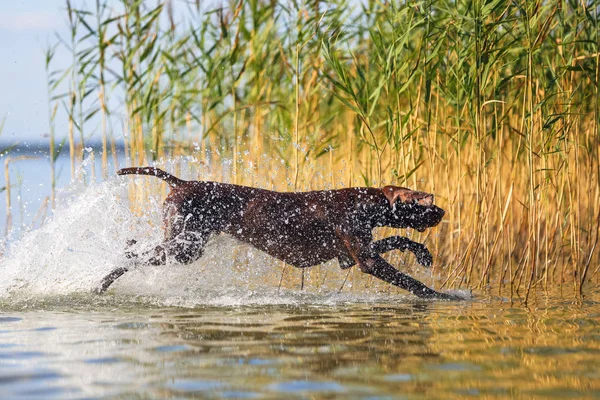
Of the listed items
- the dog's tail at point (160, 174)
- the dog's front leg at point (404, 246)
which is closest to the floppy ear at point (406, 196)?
the dog's front leg at point (404, 246)

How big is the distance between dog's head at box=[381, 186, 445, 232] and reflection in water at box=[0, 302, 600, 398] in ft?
1.93

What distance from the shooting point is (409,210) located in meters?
5.62

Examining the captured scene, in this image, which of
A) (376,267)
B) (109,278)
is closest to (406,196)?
(376,267)

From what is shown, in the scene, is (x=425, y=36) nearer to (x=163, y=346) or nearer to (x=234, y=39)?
(x=234, y=39)

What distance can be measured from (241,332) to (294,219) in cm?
144

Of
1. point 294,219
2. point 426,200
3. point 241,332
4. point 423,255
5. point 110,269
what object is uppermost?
point 426,200

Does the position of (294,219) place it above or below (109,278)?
above

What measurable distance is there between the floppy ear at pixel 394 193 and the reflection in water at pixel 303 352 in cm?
71

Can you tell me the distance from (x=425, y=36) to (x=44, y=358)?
3650mm

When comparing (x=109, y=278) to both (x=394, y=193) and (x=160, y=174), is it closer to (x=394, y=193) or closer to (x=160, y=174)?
(x=160, y=174)

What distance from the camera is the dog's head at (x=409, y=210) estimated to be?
5547 mm

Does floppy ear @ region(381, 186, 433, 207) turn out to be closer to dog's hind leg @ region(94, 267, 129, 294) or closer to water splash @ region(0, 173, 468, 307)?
water splash @ region(0, 173, 468, 307)

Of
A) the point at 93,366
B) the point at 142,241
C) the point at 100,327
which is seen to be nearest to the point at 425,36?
the point at 142,241

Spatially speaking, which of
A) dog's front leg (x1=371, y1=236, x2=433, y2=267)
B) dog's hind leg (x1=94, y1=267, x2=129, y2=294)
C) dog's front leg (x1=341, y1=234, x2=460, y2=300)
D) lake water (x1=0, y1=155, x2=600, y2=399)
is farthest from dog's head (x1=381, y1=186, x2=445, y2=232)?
dog's hind leg (x1=94, y1=267, x2=129, y2=294)
